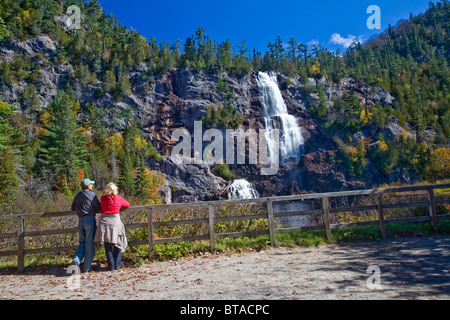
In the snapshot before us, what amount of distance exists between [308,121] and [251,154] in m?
19.3

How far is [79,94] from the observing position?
71000mm

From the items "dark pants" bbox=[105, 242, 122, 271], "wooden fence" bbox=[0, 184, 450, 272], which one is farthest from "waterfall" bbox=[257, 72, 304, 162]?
"dark pants" bbox=[105, 242, 122, 271]

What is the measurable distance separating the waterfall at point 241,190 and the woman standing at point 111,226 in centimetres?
5455

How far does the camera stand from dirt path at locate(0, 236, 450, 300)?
14.1 ft

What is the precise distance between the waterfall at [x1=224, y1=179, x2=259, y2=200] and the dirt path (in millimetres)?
54038

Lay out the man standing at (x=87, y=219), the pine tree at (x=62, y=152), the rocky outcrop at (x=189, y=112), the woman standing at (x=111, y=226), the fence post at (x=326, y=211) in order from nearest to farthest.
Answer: the woman standing at (x=111, y=226) < the man standing at (x=87, y=219) < the fence post at (x=326, y=211) < the pine tree at (x=62, y=152) < the rocky outcrop at (x=189, y=112)

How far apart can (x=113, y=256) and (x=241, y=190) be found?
5820 cm

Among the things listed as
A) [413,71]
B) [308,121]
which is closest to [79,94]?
[308,121]

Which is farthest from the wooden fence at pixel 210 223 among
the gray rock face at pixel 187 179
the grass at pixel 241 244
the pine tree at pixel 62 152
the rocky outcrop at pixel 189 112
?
the gray rock face at pixel 187 179

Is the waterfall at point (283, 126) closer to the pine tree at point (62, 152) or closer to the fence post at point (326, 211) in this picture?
the pine tree at point (62, 152)

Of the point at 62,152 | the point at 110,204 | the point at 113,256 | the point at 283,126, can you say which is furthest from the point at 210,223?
the point at 283,126

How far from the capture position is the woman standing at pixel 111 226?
6164mm

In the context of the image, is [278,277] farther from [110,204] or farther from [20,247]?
[20,247]
